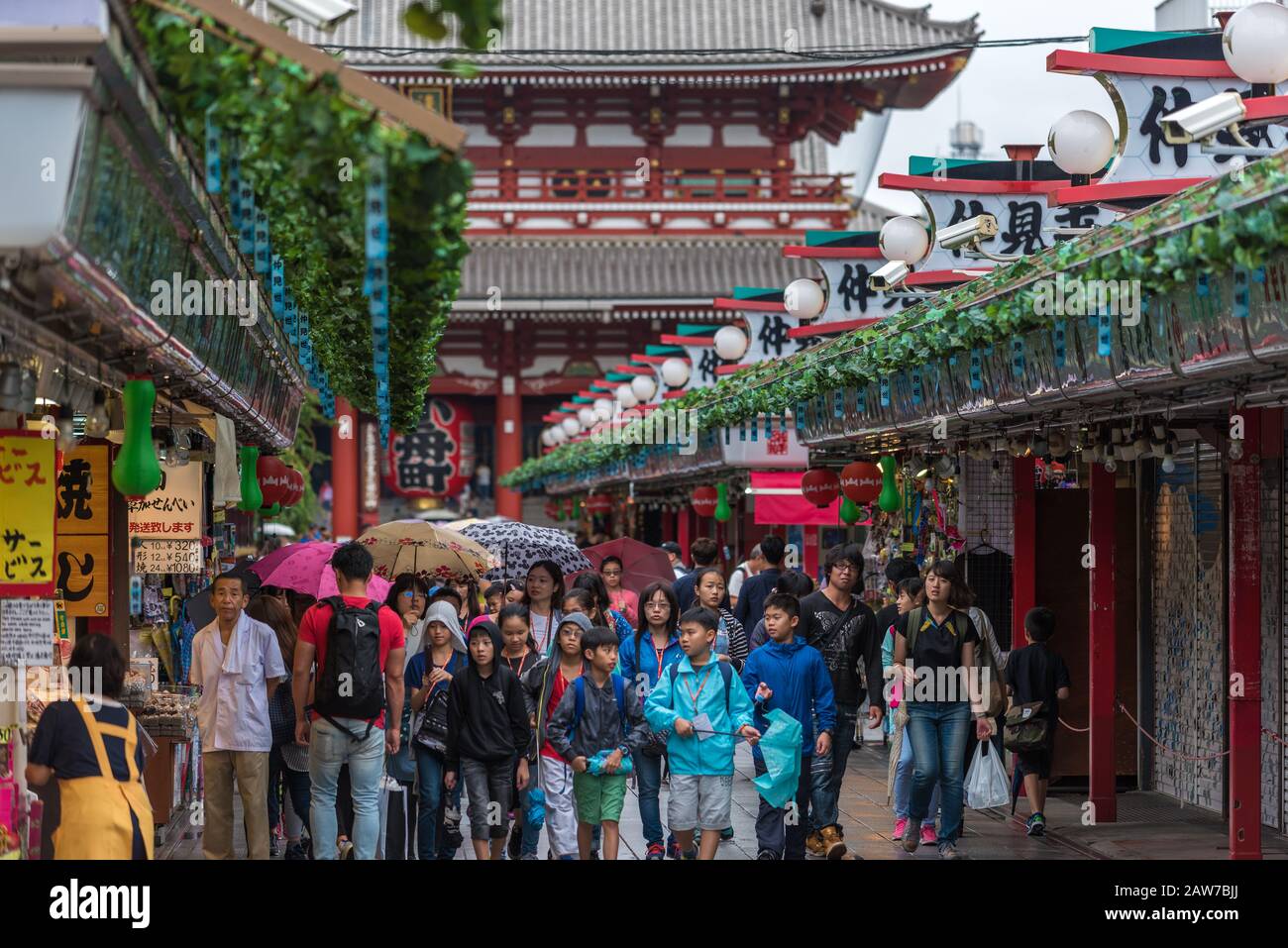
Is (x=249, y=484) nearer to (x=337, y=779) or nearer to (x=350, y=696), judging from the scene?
(x=337, y=779)

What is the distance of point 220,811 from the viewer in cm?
927

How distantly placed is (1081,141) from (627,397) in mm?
13818

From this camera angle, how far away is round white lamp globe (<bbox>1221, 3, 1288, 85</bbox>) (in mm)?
8078

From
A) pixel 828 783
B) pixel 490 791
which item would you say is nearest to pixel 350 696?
pixel 490 791

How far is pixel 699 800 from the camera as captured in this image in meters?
9.27

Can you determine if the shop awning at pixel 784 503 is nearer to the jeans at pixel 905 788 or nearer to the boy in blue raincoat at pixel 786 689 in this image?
the jeans at pixel 905 788

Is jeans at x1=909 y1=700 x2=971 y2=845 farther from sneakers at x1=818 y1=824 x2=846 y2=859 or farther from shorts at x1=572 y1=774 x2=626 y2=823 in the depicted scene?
shorts at x1=572 y1=774 x2=626 y2=823

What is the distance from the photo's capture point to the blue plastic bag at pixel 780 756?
947 cm

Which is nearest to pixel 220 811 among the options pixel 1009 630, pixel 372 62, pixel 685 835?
pixel 685 835

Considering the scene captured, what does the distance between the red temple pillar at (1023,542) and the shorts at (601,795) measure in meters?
4.53

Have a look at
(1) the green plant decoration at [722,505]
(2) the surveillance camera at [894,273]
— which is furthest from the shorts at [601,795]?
(1) the green plant decoration at [722,505]

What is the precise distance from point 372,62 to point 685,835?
91.4 ft

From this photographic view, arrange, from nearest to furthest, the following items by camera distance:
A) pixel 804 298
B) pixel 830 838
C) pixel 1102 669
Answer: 1. pixel 830 838
2. pixel 1102 669
3. pixel 804 298
